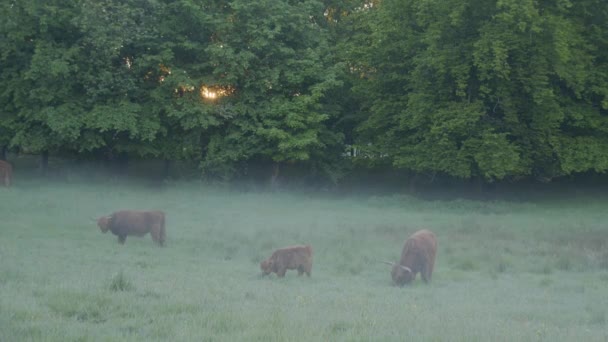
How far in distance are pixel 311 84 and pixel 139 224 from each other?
2154cm

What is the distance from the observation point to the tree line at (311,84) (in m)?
33.5

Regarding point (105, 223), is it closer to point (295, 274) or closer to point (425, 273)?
point (295, 274)

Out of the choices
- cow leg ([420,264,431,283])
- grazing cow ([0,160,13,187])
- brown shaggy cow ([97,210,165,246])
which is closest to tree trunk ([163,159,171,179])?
grazing cow ([0,160,13,187])

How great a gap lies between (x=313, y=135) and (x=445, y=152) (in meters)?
7.30

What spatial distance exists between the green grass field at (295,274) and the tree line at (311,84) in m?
4.06

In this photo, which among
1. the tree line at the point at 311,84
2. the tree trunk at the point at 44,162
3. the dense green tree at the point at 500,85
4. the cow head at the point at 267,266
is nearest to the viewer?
the cow head at the point at 267,266

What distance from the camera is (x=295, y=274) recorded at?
1652cm

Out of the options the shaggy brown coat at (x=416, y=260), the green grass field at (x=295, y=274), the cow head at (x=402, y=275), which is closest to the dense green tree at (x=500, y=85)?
the green grass field at (x=295, y=274)

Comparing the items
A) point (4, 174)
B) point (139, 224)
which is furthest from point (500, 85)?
point (4, 174)

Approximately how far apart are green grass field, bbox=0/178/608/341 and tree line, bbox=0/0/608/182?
406 cm

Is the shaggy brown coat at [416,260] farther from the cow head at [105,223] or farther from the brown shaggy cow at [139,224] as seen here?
the cow head at [105,223]

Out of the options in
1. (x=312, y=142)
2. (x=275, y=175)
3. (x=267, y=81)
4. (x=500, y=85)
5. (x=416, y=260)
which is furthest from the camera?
(x=275, y=175)

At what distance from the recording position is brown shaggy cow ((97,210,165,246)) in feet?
65.4

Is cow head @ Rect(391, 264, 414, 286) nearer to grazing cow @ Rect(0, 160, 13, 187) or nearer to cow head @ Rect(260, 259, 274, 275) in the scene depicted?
cow head @ Rect(260, 259, 274, 275)
